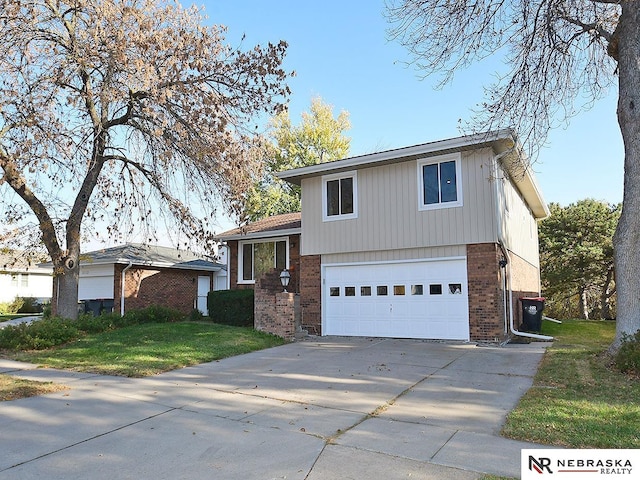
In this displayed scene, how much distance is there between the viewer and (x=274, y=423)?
5453mm

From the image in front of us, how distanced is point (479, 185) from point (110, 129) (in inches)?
394

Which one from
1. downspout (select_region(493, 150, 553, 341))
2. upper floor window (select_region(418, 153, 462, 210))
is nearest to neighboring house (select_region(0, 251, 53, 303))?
upper floor window (select_region(418, 153, 462, 210))

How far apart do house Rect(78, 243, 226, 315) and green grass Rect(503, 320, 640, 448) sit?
14.4m

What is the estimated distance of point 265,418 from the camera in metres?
5.65

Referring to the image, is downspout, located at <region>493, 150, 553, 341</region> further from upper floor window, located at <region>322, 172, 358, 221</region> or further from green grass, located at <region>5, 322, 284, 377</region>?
green grass, located at <region>5, 322, 284, 377</region>

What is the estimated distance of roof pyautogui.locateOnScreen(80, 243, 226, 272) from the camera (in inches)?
750

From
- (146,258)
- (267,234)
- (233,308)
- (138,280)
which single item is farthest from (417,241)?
(138,280)

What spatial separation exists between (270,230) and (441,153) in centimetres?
725

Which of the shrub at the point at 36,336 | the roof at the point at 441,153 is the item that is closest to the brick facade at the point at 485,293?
the roof at the point at 441,153

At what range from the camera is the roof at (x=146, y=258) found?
19.0 metres

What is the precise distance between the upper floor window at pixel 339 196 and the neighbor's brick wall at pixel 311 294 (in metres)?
1.47

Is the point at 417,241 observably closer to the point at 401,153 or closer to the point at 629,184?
the point at 401,153

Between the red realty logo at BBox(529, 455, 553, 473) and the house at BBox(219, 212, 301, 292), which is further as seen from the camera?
the house at BBox(219, 212, 301, 292)

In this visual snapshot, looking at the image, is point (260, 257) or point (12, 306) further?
point (12, 306)
